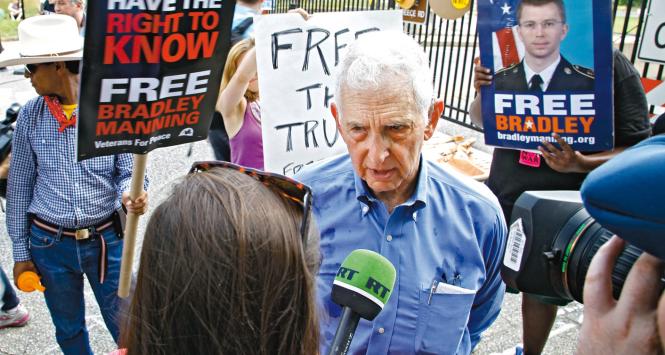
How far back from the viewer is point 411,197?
1.75m

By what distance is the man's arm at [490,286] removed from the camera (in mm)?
1792

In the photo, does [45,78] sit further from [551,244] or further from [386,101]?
[551,244]

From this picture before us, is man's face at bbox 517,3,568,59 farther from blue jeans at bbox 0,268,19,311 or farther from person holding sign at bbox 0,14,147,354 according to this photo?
blue jeans at bbox 0,268,19,311

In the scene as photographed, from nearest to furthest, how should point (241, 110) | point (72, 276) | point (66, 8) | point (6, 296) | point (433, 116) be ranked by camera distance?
1. point (433, 116)
2. point (72, 276)
3. point (241, 110)
4. point (6, 296)
5. point (66, 8)

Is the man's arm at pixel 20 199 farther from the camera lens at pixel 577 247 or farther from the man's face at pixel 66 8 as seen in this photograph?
the man's face at pixel 66 8

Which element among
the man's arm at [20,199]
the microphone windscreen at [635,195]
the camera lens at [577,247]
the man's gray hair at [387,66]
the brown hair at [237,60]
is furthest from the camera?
the brown hair at [237,60]

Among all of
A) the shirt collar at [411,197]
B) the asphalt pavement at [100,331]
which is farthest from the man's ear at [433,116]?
the asphalt pavement at [100,331]

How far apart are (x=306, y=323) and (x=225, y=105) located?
219 centimetres

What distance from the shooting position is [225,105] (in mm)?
3082

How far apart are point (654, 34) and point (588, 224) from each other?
246cm

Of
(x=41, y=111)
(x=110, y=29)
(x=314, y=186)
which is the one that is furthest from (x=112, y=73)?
(x=41, y=111)

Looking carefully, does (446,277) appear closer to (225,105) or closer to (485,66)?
(485,66)

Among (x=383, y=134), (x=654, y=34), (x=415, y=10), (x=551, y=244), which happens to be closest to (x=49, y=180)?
(x=383, y=134)

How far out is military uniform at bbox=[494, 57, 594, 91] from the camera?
246 cm
